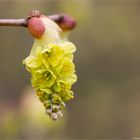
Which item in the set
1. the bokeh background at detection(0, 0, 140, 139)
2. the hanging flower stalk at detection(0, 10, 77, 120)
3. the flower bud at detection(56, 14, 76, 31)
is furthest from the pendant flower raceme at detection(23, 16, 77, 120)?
the bokeh background at detection(0, 0, 140, 139)

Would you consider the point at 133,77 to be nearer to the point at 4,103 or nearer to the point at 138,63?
the point at 138,63

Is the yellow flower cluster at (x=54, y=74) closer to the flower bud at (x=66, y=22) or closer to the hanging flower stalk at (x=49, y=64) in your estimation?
the hanging flower stalk at (x=49, y=64)

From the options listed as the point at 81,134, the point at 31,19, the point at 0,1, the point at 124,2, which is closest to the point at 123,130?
the point at 81,134

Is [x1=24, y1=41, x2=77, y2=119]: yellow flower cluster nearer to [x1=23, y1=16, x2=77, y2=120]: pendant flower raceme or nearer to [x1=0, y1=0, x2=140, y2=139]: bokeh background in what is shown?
[x1=23, y1=16, x2=77, y2=120]: pendant flower raceme

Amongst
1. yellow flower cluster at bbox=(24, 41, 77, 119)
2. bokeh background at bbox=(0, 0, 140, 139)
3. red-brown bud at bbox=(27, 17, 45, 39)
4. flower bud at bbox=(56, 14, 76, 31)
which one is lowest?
yellow flower cluster at bbox=(24, 41, 77, 119)

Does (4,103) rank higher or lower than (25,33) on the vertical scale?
lower

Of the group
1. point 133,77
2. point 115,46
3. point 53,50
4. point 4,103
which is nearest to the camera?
point 53,50

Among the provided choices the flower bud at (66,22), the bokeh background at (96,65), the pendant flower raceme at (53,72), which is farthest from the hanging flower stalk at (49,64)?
the bokeh background at (96,65)
